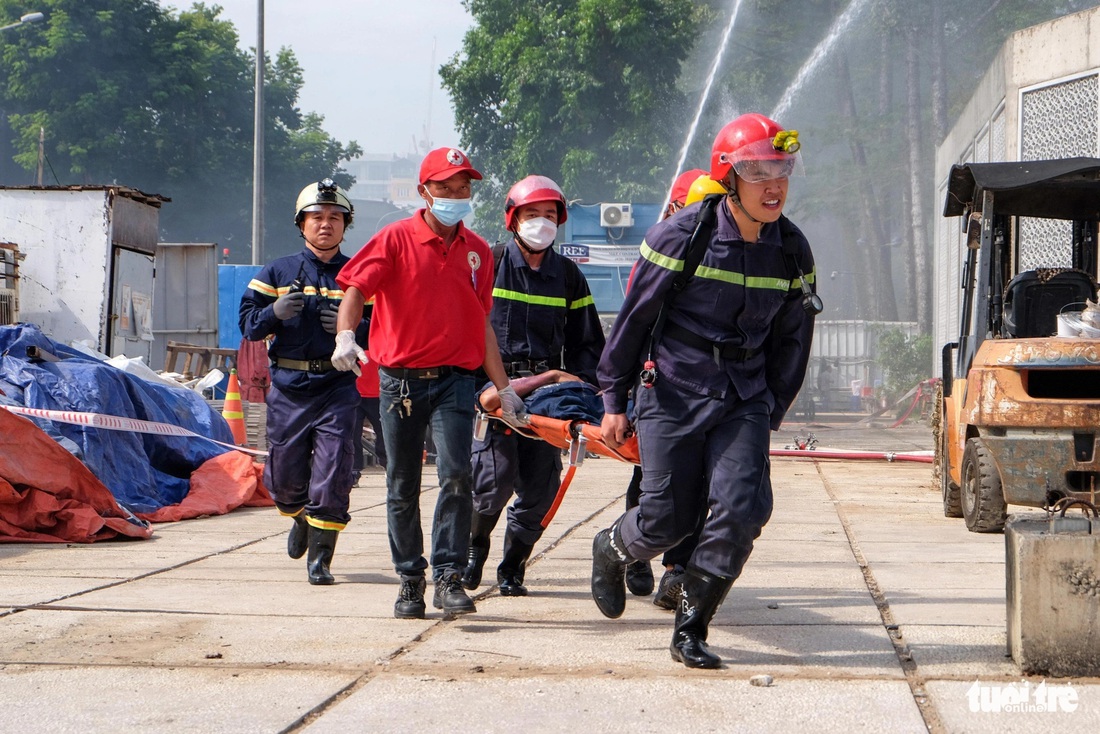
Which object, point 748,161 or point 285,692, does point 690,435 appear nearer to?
point 748,161

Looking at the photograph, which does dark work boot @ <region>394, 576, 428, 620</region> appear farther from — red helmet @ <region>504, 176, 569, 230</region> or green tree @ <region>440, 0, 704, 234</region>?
green tree @ <region>440, 0, 704, 234</region>

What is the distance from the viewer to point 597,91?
46719mm

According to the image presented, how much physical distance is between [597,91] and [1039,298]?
127ft

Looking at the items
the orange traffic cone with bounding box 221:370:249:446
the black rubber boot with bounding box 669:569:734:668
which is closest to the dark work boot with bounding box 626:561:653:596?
the black rubber boot with bounding box 669:569:734:668

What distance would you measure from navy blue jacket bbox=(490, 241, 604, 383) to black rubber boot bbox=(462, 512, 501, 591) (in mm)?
747

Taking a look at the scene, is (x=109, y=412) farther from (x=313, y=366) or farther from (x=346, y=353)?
(x=346, y=353)

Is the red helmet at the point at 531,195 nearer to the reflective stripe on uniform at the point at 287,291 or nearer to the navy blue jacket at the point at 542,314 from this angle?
the navy blue jacket at the point at 542,314

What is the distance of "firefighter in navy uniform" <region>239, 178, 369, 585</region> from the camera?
686 centimetres

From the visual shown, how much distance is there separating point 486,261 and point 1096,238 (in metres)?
5.86

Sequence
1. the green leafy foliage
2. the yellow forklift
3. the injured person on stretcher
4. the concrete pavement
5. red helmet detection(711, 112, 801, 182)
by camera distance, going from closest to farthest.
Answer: the concrete pavement, red helmet detection(711, 112, 801, 182), the injured person on stretcher, the yellow forklift, the green leafy foliage

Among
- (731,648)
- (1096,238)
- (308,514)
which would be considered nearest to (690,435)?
(731,648)

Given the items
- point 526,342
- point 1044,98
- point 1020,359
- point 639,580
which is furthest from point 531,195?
point 1044,98

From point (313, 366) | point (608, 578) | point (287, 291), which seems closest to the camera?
point (608, 578)

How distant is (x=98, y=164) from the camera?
5356cm
